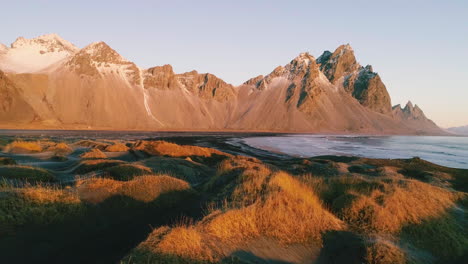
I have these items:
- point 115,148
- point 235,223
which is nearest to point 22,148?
point 115,148

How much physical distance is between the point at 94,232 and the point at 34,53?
7862 inches

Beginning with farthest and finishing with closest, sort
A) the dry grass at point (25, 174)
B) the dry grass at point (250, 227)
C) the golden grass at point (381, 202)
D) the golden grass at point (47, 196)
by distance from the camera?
the dry grass at point (25, 174)
the golden grass at point (381, 202)
the golden grass at point (47, 196)
the dry grass at point (250, 227)

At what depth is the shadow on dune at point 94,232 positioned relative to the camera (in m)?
6.36

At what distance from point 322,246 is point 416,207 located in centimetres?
522

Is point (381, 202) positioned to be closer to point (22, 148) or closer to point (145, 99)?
point (22, 148)

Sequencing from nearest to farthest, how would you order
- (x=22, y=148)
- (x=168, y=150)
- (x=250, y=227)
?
(x=250, y=227) → (x=22, y=148) → (x=168, y=150)

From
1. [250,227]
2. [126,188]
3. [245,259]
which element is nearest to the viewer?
[245,259]

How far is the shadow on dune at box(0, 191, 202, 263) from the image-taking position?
6.36 m

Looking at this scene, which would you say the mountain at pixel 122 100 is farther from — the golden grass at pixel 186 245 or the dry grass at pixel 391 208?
the dry grass at pixel 391 208

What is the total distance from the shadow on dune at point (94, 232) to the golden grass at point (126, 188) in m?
0.31

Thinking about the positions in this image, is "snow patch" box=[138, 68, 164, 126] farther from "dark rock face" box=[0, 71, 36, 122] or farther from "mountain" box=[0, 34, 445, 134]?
"dark rock face" box=[0, 71, 36, 122]

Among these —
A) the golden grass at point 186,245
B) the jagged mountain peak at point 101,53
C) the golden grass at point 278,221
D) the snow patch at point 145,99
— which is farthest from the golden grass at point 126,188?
the jagged mountain peak at point 101,53

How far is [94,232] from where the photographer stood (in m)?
7.80

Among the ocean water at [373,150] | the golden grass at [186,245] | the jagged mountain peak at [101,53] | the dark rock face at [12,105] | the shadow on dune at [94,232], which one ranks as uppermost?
the jagged mountain peak at [101,53]
